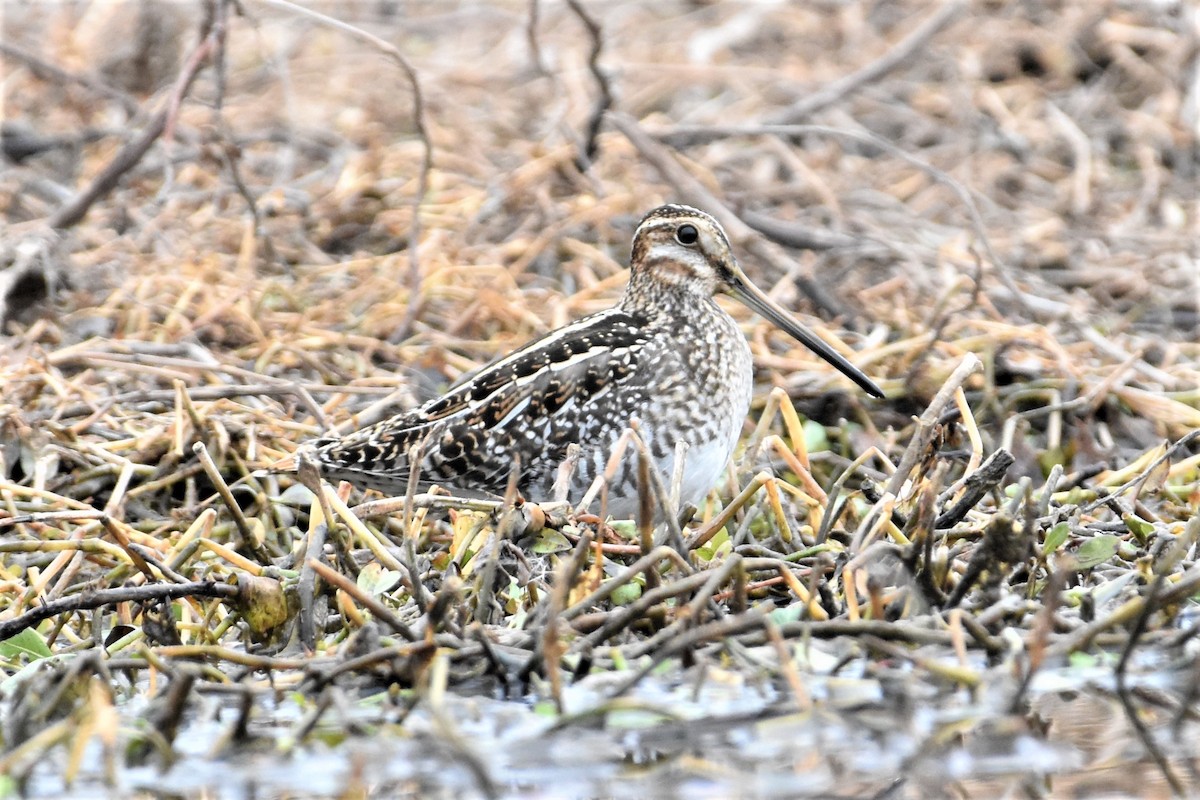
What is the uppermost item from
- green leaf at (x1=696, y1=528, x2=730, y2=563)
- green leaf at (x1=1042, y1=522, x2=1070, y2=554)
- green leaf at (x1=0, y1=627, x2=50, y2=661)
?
green leaf at (x1=1042, y1=522, x2=1070, y2=554)

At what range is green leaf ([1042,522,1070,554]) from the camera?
4.00 metres

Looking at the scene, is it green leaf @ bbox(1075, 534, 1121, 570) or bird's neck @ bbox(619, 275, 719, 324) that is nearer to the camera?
green leaf @ bbox(1075, 534, 1121, 570)

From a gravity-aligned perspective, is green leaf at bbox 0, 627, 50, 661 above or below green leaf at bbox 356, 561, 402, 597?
below

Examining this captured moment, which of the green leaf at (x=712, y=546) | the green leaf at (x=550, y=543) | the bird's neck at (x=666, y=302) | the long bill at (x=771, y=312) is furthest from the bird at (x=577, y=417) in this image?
the green leaf at (x=550, y=543)

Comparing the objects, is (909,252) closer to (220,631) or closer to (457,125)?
(457,125)

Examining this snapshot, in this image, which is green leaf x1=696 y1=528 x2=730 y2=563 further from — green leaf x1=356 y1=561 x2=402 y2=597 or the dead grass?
green leaf x1=356 y1=561 x2=402 y2=597

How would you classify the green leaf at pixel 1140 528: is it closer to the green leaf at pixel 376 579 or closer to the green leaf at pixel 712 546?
the green leaf at pixel 712 546

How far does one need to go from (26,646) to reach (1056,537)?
230 cm

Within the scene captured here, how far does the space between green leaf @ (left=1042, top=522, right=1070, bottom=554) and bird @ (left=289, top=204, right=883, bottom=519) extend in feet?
3.54

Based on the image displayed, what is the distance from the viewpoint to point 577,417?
195 inches

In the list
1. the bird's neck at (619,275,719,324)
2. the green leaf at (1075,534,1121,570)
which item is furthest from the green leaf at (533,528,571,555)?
the bird's neck at (619,275,719,324)

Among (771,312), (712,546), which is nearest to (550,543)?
(712,546)

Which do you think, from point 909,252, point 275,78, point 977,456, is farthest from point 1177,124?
point 977,456

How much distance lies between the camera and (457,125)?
925 cm
